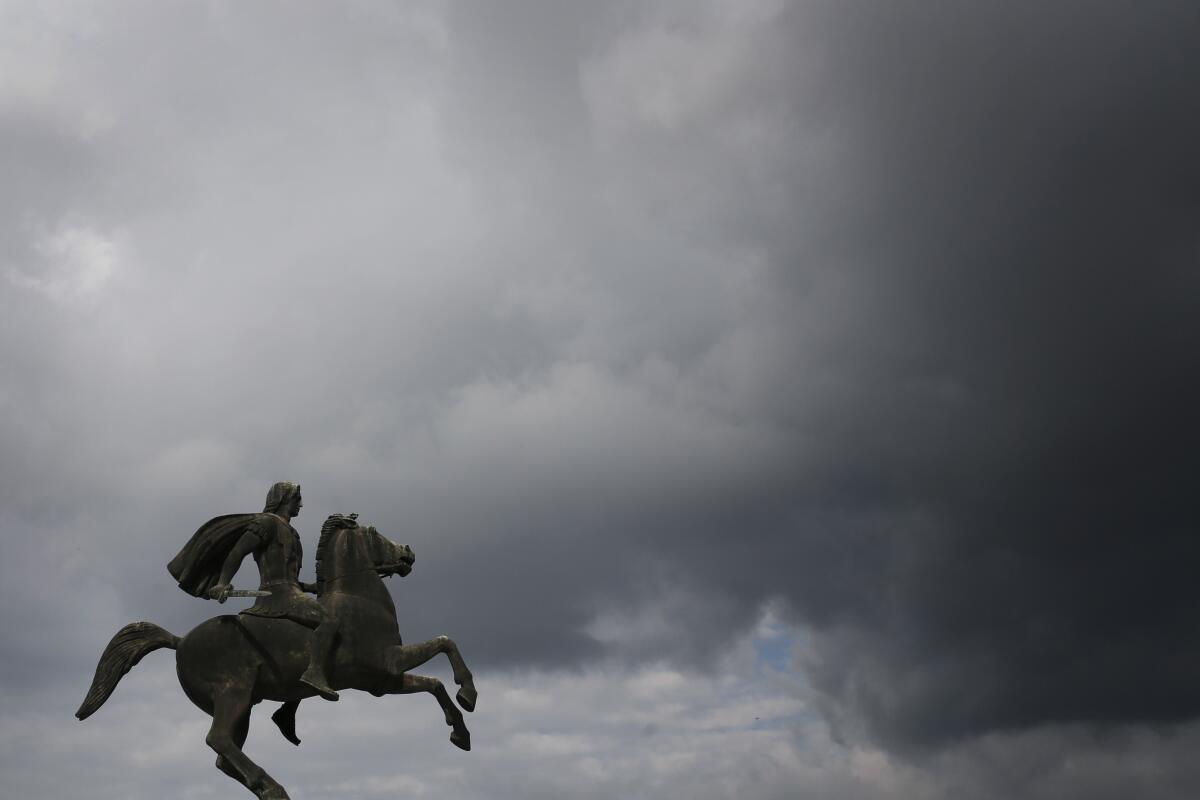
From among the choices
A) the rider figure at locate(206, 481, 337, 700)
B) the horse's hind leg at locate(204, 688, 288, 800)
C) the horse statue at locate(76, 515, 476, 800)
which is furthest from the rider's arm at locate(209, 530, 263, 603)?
the horse's hind leg at locate(204, 688, 288, 800)

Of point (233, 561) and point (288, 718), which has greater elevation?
point (233, 561)

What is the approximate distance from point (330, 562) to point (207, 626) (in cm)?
200

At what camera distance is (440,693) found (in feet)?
71.8

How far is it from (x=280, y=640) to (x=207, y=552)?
1850 millimetres

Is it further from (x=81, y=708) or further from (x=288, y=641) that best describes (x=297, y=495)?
(x=81, y=708)

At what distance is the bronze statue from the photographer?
21266mm

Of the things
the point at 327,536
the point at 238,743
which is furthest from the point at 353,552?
the point at 238,743

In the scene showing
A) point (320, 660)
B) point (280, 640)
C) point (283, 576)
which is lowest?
point (320, 660)

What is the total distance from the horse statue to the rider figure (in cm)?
17

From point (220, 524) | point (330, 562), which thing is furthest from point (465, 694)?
point (220, 524)

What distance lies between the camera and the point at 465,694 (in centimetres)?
2155

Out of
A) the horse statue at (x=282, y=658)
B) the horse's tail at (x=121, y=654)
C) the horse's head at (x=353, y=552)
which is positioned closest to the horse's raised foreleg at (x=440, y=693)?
the horse statue at (x=282, y=658)

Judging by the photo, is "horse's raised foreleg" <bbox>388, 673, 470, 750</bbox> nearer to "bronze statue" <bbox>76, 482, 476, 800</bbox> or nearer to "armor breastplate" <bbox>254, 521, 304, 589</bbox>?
"bronze statue" <bbox>76, 482, 476, 800</bbox>

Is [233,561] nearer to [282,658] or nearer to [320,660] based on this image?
[282,658]
